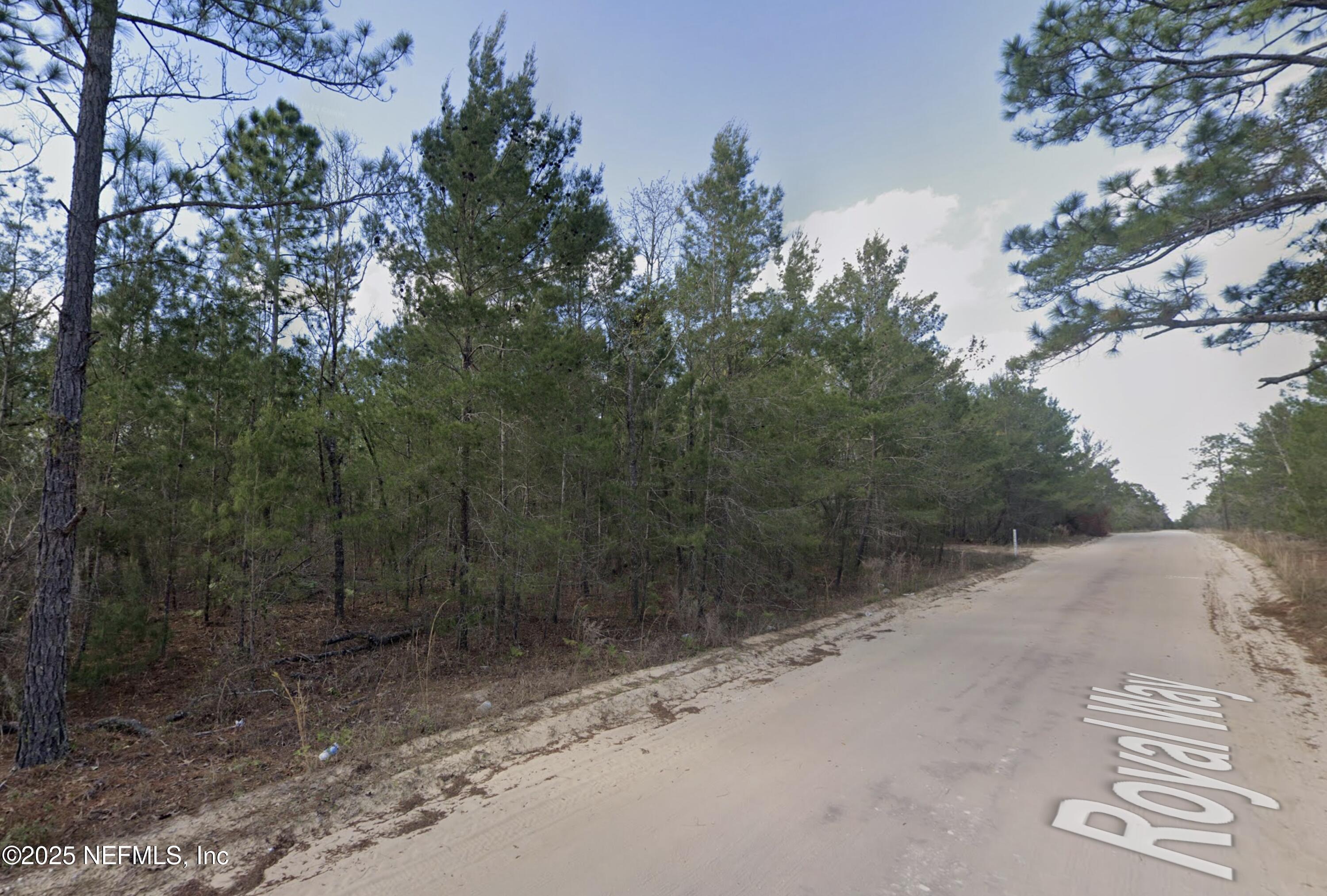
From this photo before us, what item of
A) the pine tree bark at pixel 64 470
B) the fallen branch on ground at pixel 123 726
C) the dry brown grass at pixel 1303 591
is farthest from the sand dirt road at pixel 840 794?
the fallen branch on ground at pixel 123 726

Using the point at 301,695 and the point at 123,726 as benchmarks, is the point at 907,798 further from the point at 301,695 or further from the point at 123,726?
the point at 123,726

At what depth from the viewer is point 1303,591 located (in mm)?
10648

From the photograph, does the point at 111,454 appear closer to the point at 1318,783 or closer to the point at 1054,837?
the point at 1054,837

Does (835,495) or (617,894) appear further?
(835,495)

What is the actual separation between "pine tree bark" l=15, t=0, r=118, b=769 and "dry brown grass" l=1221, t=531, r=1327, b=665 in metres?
13.5

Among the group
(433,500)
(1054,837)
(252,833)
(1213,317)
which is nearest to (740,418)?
(433,500)

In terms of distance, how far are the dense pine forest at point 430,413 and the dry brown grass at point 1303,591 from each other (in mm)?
7050

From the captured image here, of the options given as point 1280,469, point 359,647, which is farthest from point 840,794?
point 1280,469

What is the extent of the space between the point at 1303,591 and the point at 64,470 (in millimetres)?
18860

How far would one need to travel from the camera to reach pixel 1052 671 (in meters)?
6.38

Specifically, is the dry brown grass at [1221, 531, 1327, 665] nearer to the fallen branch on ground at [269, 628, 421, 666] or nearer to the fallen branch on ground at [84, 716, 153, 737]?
the fallen branch on ground at [269, 628, 421, 666]

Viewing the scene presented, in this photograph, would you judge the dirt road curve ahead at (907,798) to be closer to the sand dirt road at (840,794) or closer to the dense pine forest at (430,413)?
the sand dirt road at (840,794)

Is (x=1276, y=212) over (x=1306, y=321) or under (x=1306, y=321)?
over

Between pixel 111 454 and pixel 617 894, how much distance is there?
8940 mm
